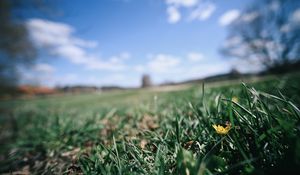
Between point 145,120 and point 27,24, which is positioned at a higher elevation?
point 27,24

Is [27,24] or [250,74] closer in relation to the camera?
[27,24]

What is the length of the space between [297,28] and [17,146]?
25497mm

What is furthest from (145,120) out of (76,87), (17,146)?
(76,87)

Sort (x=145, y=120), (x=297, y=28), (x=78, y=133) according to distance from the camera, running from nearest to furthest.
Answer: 1. (x=78, y=133)
2. (x=145, y=120)
3. (x=297, y=28)

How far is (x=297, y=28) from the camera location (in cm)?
1953

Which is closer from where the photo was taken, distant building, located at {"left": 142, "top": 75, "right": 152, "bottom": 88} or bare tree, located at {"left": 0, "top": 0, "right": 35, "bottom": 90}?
bare tree, located at {"left": 0, "top": 0, "right": 35, "bottom": 90}

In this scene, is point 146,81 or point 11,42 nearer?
point 11,42

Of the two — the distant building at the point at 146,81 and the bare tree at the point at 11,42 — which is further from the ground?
the bare tree at the point at 11,42

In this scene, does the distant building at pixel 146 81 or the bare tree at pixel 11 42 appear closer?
the bare tree at pixel 11 42

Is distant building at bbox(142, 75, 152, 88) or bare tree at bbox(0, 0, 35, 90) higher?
bare tree at bbox(0, 0, 35, 90)

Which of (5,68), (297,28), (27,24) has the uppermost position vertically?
(297,28)

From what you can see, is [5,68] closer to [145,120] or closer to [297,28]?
[145,120]

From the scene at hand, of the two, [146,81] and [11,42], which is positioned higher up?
[11,42]

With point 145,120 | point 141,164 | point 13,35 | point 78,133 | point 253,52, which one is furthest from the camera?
point 253,52
